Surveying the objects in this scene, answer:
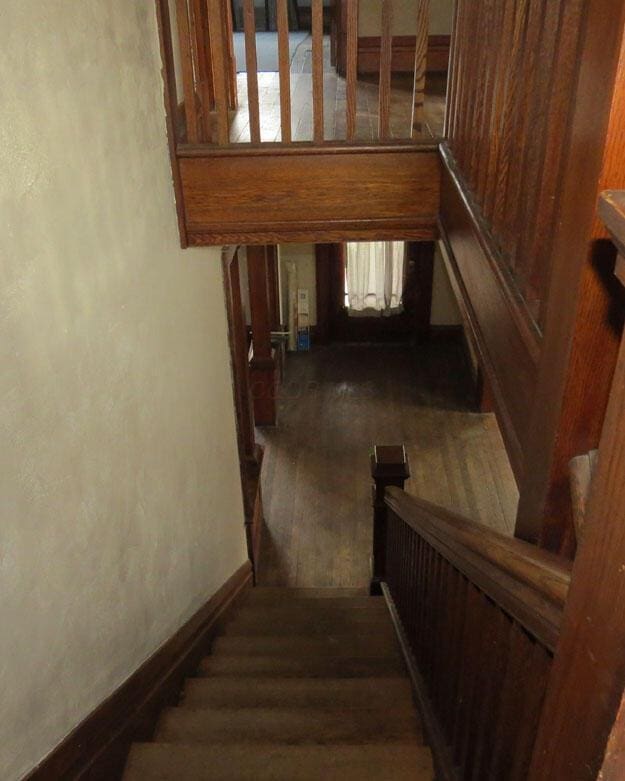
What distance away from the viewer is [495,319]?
175cm

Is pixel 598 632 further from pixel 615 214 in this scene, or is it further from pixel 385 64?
pixel 385 64

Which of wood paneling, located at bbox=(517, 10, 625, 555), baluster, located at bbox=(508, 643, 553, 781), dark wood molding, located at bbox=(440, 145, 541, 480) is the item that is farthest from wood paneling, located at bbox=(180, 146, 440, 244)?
baluster, located at bbox=(508, 643, 553, 781)

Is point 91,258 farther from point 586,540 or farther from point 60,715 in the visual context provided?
point 586,540

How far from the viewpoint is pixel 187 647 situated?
2.67m

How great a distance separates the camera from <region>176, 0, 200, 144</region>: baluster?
95.4 inches

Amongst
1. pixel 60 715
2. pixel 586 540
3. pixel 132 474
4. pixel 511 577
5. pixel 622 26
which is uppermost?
pixel 622 26

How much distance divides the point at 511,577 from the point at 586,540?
48 cm

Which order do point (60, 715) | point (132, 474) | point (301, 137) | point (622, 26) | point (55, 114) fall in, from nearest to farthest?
1. point (622, 26)
2. point (55, 114)
3. point (60, 715)
4. point (132, 474)
5. point (301, 137)

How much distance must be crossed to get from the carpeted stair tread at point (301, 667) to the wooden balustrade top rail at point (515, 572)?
1.25 metres

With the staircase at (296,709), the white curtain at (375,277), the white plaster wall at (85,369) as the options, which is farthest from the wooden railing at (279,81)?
the white curtain at (375,277)

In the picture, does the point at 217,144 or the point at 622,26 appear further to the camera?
the point at 217,144

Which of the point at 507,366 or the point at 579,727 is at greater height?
the point at 579,727

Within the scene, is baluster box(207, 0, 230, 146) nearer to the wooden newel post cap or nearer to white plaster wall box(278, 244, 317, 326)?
the wooden newel post cap

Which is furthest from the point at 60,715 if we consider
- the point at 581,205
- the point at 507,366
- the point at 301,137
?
the point at 301,137
